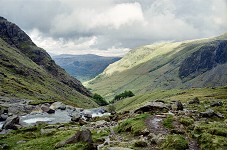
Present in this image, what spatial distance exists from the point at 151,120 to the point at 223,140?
16.6 meters

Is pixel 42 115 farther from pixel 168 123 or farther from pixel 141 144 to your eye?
pixel 141 144

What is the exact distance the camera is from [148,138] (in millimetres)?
40906

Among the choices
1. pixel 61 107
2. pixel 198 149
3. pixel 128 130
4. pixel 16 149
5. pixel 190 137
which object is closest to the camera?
pixel 198 149

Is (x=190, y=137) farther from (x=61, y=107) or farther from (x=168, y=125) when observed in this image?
(x=61, y=107)

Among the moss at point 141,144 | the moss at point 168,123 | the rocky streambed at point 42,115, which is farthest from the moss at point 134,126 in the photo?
the rocky streambed at point 42,115

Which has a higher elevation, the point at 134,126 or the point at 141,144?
the point at 134,126

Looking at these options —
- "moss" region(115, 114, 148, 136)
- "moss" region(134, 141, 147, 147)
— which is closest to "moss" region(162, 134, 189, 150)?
"moss" region(134, 141, 147, 147)

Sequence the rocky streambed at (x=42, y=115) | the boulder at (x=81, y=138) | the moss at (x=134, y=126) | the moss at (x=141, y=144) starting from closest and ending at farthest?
1. the moss at (x=141, y=144)
2. the boulder at (x=81, y=138)
3. the moss at (x=134, y=126)
4. the rocky streambed at (x=42, y=115)

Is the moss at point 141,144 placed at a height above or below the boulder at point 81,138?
below

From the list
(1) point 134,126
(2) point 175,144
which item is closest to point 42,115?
(1) point 134,126

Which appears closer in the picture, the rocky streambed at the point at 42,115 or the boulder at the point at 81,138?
the boulder at the point at 81,138

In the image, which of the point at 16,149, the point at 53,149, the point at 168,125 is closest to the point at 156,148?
the point at 168,125

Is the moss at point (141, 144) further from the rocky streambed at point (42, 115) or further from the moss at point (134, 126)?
the rocky streambed at point (42, 115)

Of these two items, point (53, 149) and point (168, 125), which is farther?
point (168, 125)
